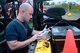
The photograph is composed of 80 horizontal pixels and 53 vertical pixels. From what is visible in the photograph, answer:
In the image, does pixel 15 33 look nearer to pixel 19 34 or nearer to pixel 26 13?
pixel 19 34

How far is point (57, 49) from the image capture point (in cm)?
305

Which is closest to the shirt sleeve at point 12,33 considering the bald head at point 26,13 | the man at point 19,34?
the man at point 19,34

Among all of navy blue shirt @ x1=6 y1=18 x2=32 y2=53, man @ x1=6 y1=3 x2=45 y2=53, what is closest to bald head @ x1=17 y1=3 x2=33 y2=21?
man @ x1=6 y1=3 x2=45 y2=53

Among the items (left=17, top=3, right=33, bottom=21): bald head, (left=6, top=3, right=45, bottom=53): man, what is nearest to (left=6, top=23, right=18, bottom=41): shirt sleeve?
(left=6, top=3, right=45, bottom=53): man

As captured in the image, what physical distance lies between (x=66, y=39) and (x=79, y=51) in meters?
0.24

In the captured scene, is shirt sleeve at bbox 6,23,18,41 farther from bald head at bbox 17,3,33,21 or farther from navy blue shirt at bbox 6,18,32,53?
bald head at bbox 17,3,33,21

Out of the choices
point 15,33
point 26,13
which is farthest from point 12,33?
point 26,13

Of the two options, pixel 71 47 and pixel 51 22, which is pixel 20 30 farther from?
pixel 51 22

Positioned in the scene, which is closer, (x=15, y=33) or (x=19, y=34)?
(x=15, y=33)

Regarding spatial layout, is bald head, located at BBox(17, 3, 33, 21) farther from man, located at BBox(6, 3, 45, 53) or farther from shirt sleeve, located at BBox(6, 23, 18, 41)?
shirt sleeve, located at BBox(6, 23, 18, 41)

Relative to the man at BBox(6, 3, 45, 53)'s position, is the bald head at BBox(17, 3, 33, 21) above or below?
above

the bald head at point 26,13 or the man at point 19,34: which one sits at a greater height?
the bald head at point 26,13

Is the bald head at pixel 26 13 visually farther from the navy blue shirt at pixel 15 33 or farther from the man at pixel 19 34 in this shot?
the navy blue shirt at pixel 15 33

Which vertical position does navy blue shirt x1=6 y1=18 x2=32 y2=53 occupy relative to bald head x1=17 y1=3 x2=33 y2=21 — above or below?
below
